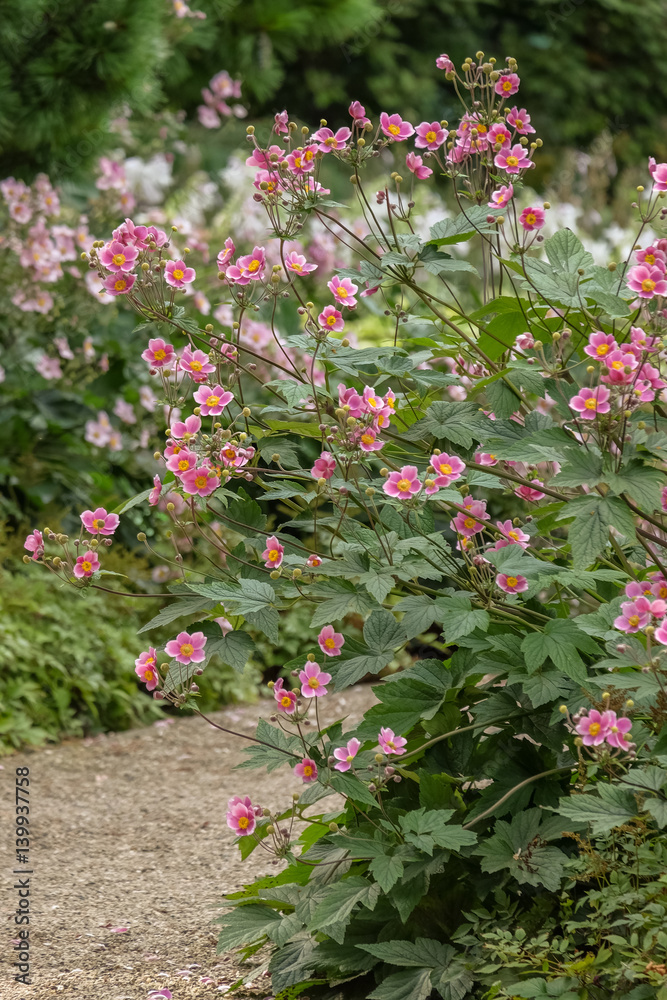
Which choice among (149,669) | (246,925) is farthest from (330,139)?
(246,925)

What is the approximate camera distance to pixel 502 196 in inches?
66.1

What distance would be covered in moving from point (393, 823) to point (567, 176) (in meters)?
8.50

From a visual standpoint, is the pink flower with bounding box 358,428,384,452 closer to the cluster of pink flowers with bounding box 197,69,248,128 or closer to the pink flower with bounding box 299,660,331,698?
the pink flower with bounding box 299,660,331,698

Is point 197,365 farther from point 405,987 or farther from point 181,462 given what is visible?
point 405,987

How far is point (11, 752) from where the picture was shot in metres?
3.18

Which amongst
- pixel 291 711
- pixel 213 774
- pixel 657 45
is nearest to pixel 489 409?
pixel 291 711

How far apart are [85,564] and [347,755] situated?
1.59ft

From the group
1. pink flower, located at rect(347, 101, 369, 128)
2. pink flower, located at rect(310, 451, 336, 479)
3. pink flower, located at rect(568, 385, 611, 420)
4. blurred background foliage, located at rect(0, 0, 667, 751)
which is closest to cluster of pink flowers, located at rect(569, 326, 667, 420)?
pink flower, located at rect(568, 385, 611, 420)

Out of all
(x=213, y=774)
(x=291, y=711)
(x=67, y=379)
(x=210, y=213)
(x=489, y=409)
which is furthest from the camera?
(x=210, y=213)

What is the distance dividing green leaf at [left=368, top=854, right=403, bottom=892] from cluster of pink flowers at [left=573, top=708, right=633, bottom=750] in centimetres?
33

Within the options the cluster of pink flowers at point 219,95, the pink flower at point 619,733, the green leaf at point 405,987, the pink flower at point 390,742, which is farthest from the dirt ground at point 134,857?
the cluster of pink flowers at point 219,95

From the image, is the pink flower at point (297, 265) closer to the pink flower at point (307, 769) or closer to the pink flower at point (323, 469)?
the pink flower at point (323, 469)

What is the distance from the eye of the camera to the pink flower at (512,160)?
168 cm

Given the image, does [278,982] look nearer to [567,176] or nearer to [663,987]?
[663,987]
